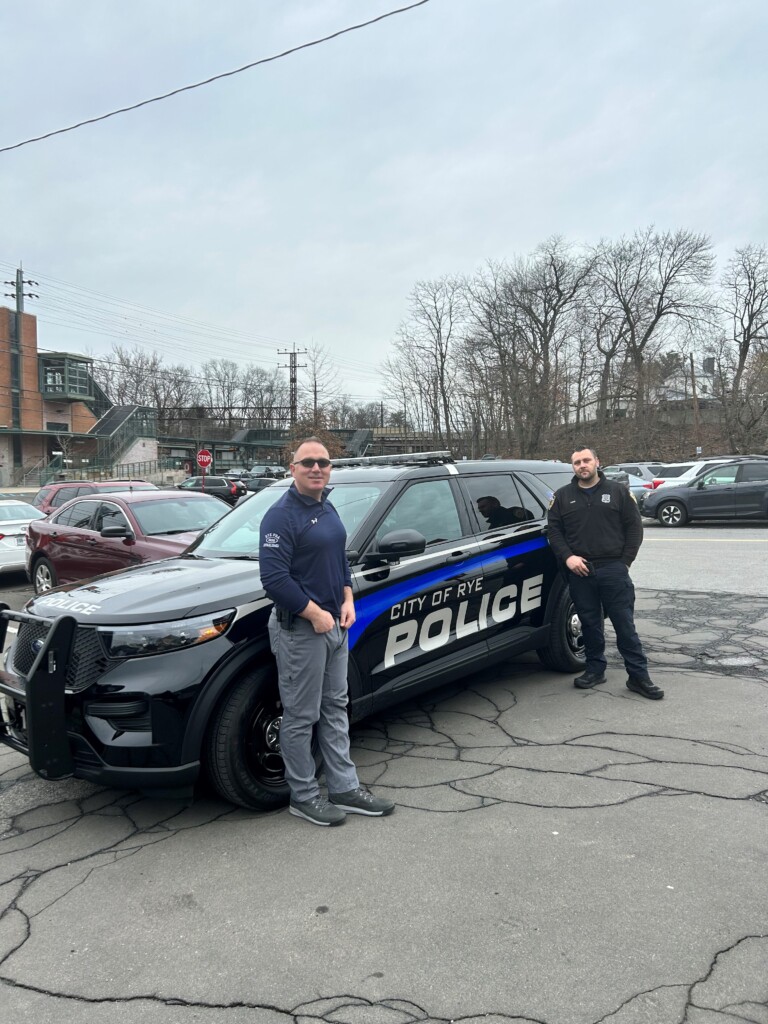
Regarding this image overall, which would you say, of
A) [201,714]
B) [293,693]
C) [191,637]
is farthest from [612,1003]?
[191,637]

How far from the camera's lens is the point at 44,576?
10648mm

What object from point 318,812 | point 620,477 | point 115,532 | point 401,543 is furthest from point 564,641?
point 620,477

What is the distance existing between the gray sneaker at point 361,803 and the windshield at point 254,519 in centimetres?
146

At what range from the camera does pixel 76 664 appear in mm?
3500

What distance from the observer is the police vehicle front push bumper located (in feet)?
10.7

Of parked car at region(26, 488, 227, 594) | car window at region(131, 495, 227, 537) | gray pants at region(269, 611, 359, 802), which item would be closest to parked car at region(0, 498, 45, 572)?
parked car at region(26, 488, 227, 594)

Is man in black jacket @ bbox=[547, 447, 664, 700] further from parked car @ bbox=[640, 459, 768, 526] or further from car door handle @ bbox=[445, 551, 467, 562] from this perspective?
parked car @ bbox=[640, 459, 768, 526]

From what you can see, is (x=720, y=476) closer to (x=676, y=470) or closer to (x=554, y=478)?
(x=676, y=470)

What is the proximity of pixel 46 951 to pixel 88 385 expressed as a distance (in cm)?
6601

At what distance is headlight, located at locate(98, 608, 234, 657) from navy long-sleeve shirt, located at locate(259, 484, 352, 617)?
43 centimetres

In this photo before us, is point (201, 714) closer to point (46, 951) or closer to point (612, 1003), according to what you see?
point (46, 951)

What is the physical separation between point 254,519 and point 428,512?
1205 millimetres

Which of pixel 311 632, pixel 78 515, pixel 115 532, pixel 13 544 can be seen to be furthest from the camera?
pixel 13 544

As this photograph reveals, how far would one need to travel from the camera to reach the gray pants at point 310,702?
3430mm
